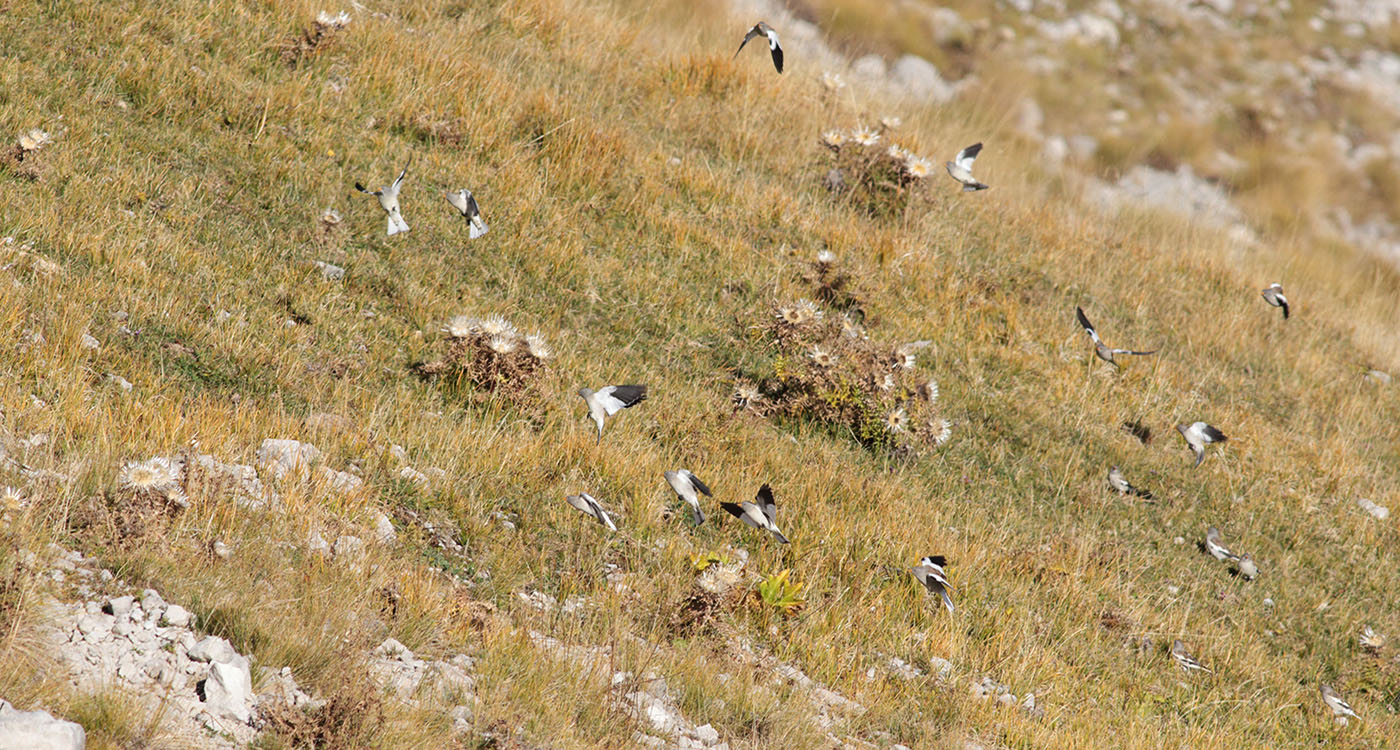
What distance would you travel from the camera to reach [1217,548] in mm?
5980

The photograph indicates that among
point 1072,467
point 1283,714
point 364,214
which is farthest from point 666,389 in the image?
point 1283,714

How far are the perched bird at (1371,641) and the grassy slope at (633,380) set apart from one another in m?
0.09

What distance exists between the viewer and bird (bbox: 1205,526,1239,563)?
5.97 meters

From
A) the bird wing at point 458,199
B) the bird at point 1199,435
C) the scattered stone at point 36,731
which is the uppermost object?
the scattered stone at point 36,731

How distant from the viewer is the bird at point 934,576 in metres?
4.41

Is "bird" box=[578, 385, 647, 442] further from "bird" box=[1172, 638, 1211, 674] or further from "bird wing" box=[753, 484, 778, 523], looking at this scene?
"bird" box=[1172, 638, 1211, 674]

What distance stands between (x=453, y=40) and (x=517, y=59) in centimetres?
63

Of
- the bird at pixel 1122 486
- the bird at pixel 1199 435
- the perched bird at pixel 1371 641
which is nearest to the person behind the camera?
the perched bird at pixel 1371 641

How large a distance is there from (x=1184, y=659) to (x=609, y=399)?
10.00 ft

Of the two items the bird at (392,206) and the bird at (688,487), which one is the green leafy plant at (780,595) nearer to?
the bird at (688,487)

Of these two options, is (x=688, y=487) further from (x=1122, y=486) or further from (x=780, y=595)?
(x=1122, y=486)

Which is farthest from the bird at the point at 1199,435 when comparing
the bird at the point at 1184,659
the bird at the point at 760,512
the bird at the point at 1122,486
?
the bird at the point at 760,512

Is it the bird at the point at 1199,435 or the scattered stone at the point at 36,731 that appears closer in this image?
the scattered stone at the point at 36,731

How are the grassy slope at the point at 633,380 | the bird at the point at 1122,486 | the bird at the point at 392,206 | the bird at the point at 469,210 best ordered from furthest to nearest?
the bird at the point at 1122,486
the bird at the point at 469,210
the bird at the point at 392,206
the grassy slope at the point at 633,380
